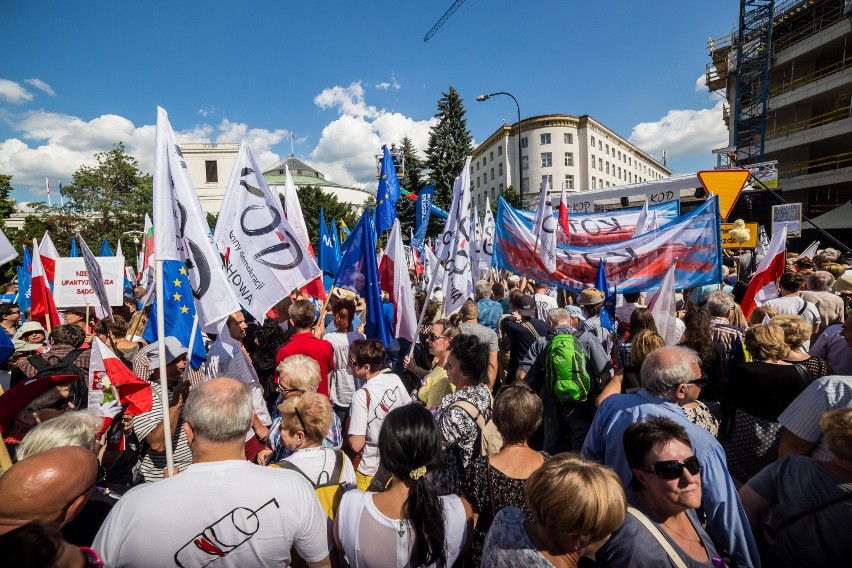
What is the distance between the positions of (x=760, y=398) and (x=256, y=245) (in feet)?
13.3

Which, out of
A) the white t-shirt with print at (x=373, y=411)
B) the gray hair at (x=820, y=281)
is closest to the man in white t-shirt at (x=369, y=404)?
the white t-shirt with print at (x=373, y=411)

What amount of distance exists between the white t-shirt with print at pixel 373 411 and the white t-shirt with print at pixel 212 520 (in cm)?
121

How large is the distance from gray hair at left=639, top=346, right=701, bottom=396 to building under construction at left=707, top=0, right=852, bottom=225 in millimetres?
23239

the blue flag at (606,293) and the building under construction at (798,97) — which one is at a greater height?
the building under construction at (798,97)

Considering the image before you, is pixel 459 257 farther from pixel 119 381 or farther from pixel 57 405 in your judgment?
pixel 57 405

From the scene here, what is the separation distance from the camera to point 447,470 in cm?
252

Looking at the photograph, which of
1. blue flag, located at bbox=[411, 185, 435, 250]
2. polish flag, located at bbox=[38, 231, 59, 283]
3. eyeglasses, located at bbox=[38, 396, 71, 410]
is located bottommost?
eyeglasses, located at bbox=[38, 396, 71, 410]

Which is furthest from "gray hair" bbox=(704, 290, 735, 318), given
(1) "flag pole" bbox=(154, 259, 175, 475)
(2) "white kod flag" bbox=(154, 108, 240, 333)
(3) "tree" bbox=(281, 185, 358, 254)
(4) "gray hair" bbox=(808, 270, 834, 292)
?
(3) "tree" bbox=(281, 185, 358, 254)

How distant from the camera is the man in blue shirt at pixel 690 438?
2.01 meters

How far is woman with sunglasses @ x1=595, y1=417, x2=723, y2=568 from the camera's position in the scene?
65.6 inches

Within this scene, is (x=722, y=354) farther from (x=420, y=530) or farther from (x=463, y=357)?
(x=420, y=530)

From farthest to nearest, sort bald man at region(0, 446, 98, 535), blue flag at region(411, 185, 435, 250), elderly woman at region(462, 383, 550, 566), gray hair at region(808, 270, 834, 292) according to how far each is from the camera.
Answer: blue flag at region(411, 185, 435, 250) < gray hair at region(808, 270, 834, 292) < elderly woman at region(462, 383, 550, 566) < bald man at region(0, 446, 98, 535)

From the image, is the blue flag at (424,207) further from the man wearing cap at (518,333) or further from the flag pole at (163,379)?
the flag pole at (163,379)

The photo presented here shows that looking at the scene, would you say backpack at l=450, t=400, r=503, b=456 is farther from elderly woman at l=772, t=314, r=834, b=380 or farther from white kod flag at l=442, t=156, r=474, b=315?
white kod flag at l=442, t=156, r=474, b=315
